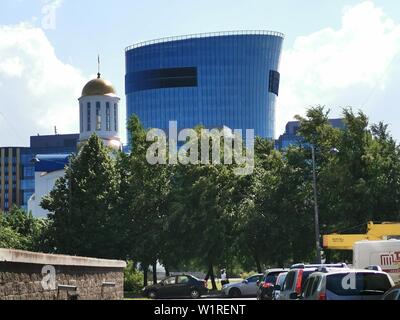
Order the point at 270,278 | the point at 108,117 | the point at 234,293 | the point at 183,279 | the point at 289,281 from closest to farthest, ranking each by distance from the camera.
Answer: the point at 289,281 → the point at 270,278 → the point at 234,293 → the point at 183,279 → the point at 108,117

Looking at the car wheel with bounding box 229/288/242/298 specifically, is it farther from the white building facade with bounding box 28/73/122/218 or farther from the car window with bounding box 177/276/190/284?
the white building facade with bounding box 28/73/122/218

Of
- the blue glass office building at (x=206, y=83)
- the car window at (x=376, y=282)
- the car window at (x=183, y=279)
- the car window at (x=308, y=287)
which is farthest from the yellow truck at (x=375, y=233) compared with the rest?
the blue glass office building at (x=206, y=83)

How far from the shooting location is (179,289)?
48750mm

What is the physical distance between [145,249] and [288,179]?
11.7 m

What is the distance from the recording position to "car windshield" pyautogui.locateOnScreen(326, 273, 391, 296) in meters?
16.4

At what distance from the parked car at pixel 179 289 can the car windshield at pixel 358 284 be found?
105 feet

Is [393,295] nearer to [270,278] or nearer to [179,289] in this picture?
[270,278]

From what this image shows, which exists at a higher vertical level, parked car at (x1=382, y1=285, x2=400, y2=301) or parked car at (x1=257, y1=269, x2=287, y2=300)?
parked car at (x1=382, y1=285, x2=400, y2=301)

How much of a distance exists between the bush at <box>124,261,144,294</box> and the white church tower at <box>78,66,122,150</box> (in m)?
63.0

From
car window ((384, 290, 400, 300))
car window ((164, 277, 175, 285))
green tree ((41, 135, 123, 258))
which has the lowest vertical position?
car window ((164, 277, 175, 285))

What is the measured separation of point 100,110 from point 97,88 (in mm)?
3280

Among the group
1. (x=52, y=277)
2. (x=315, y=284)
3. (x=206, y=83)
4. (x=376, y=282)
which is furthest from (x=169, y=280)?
(x=206, y=83)

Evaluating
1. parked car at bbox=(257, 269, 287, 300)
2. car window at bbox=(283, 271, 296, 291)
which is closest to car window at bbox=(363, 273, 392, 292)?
car window at bbox=(283, 271, 296, 291)
